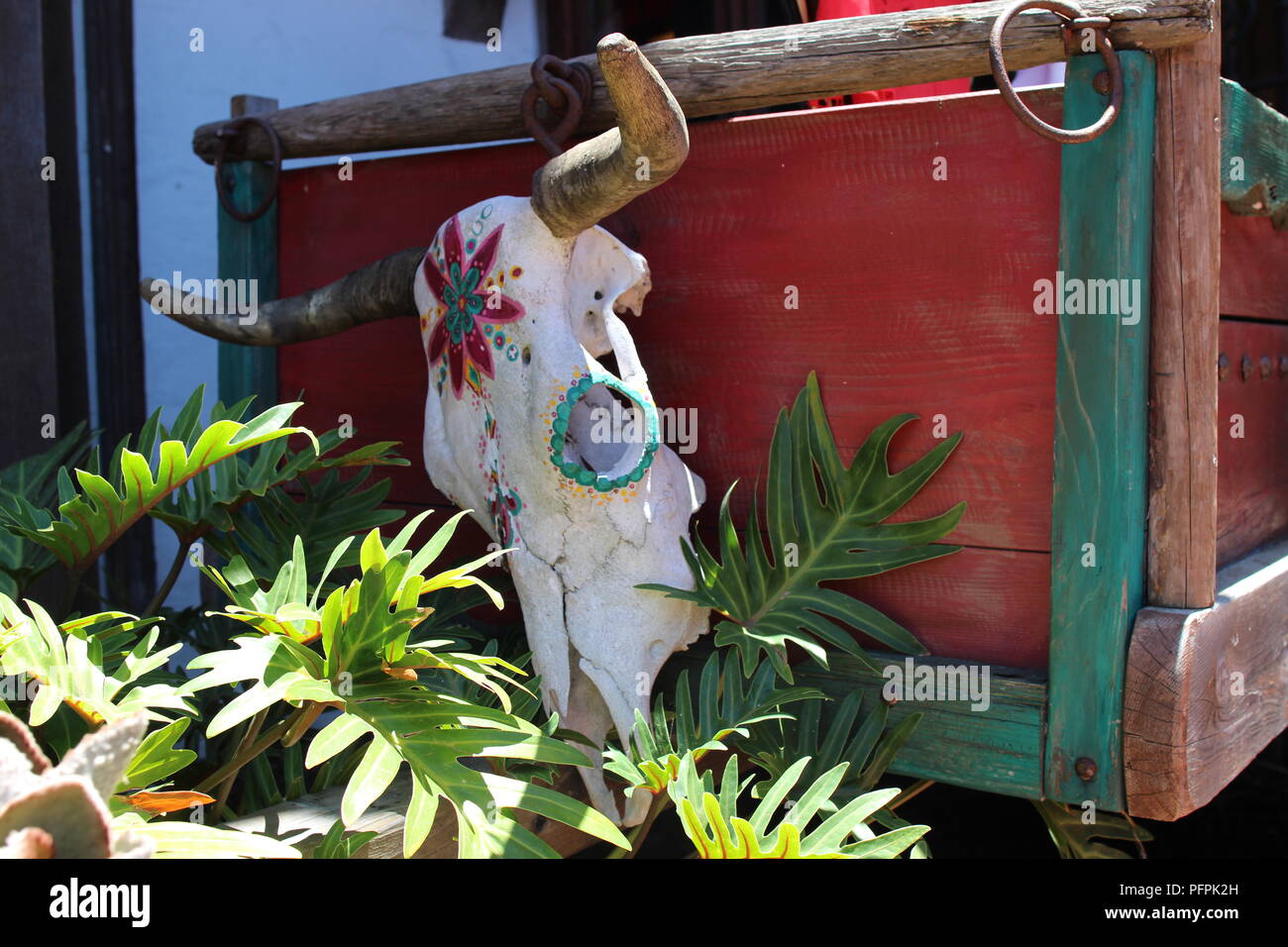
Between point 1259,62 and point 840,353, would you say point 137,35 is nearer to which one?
point 840,353

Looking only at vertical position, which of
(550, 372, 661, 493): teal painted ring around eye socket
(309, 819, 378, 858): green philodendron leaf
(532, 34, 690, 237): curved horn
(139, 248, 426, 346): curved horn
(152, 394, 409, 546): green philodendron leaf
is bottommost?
(309, 819, 378, 858): green philodendron leaf

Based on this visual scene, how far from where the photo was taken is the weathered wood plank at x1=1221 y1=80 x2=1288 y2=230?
1601 mm

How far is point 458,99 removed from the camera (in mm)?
1879

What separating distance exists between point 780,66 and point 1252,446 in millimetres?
998

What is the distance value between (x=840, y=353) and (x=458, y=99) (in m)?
0.75

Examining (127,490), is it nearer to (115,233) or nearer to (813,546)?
(813,546)

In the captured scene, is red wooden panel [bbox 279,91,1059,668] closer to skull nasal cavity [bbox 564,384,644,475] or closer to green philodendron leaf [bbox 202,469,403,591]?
skull nasal cavity [bbox 564,384,644,475]

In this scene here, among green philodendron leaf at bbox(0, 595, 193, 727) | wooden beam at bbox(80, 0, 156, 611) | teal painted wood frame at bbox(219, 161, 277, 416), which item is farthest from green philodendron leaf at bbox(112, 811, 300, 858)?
wooden beam at bbox(80, 0, 156, 611)

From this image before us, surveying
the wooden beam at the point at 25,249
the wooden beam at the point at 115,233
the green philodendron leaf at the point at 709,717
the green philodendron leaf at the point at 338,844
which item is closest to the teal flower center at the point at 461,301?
the green philodendron leaf at the point at 709,717

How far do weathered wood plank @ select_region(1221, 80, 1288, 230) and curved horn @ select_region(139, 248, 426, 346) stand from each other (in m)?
1.13

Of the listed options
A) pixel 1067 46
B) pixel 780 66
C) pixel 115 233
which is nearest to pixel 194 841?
pixel 780 66

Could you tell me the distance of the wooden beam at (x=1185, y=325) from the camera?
55.0 inches

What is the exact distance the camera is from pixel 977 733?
153 centimetres
